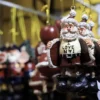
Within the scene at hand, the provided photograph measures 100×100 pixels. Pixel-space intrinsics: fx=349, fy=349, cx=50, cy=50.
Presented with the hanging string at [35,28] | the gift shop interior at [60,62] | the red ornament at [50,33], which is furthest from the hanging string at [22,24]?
the red ornament at [50,33]

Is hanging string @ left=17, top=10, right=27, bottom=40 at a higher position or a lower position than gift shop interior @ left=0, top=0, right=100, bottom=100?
higher

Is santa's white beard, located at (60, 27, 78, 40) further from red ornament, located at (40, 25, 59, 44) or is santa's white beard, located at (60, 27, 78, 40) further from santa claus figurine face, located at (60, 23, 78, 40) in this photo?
red ornament, located at (40, 25, 59, 44)

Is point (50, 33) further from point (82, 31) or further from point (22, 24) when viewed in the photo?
point (22, 24)

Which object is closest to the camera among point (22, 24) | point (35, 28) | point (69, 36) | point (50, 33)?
point (69, 36)

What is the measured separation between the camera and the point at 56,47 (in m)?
0.62

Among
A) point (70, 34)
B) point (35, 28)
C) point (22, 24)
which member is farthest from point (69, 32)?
point (22, 24)

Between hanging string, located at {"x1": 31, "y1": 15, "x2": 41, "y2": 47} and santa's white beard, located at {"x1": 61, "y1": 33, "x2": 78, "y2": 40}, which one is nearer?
santa's white beard, located at {"x1": 61, "y1": 33, "x2": 78, "y2": 40}

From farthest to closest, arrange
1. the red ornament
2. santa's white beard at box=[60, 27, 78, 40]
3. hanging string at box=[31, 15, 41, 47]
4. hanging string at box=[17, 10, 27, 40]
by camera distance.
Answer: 1. hanging string at box=[17, 10, 27, 40]
2. hanging string at box=[31, 15, 41, 47]
3. the red ornament
4. santa's white beard at box=[60, 27, 78, 40]

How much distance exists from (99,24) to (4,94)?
38cm

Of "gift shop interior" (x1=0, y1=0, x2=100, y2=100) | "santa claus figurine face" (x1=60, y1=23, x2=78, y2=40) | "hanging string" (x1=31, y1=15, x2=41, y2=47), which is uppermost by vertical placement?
"hanging string" (x1=31, y1=15, x2=41, y2=47)

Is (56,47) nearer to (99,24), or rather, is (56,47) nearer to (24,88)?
(24,88)

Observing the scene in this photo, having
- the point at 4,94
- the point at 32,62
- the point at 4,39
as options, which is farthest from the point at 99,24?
the point at 4,39

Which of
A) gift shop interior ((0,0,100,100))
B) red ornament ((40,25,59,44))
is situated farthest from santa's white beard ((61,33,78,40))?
red ornament ((40,25,59,44))

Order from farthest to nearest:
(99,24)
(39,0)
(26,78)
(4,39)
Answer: (4,39)
(39,0)
(99,24)
(26,78)
